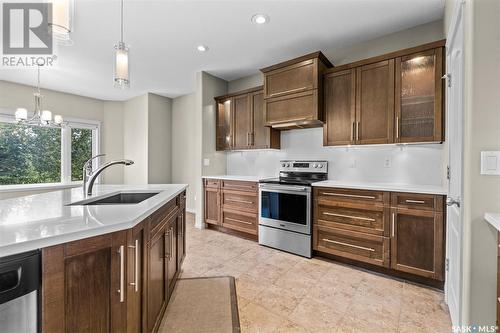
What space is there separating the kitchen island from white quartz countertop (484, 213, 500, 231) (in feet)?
5.47

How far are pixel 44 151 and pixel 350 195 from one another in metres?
5.86

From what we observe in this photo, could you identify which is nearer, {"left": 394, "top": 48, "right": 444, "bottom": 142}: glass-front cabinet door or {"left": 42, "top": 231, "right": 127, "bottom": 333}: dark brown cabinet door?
{"left": 42, "top": 231, "right": 127, "bottom": 333}: dark brown cabinet door

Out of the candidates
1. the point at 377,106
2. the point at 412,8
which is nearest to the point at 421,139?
the point at 377,106

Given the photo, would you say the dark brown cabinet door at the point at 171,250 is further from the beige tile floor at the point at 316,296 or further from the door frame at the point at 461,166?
the door frame at the point at 461,166

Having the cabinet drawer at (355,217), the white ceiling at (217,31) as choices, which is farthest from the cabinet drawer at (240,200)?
the white ceiling at (217,31)

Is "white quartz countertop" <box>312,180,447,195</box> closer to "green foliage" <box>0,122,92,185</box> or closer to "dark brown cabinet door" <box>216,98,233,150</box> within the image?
"dark brown cabinet door" <box>216,98,233,150</box>

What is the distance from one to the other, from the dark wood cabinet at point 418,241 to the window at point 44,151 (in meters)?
6.21

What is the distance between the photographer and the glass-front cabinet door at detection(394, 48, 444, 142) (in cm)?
238

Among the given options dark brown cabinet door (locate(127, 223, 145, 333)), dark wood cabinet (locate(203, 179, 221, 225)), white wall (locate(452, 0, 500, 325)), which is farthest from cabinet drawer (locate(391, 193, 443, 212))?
dark wood cabinet (locate(203, 179, 221, 225))

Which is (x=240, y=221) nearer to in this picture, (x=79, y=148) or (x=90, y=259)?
(x=90, y=259)

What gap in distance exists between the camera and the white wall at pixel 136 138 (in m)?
5.48

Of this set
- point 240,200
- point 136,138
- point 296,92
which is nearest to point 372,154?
point 296,92

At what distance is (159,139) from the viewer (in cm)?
569

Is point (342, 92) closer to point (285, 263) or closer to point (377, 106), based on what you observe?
point (377, 106)
